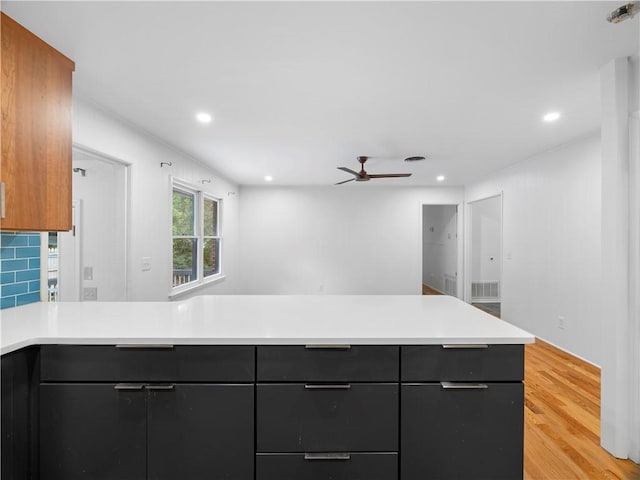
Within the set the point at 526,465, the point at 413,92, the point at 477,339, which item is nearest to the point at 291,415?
the point at 477,339

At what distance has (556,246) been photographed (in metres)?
3.84

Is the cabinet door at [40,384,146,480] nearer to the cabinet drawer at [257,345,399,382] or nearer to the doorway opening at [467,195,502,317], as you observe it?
the cabinet drawer at [257,345,399,382]

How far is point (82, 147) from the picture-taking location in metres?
2.46

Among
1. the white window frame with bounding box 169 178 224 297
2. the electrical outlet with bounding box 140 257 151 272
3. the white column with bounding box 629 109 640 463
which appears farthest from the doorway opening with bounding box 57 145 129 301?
the white column with bounding box 629 109 640 463

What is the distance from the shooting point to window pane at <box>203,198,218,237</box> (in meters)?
5.10

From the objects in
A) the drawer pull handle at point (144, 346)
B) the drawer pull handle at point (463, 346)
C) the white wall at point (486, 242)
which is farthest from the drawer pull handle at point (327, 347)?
the white wall at point (486, 242)

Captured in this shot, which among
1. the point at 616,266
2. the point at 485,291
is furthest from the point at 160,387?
the point at 485,291

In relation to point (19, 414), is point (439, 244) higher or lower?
higher

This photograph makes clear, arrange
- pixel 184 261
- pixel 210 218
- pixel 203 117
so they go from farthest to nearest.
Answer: pixel 210 218 → pixel 184 261 → pixel 203 117

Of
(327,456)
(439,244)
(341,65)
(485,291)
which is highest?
(341,65)

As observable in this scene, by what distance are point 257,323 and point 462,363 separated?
912 mm

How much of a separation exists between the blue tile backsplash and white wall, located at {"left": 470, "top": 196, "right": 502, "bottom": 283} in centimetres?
677

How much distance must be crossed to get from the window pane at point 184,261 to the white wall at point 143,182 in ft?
0.95

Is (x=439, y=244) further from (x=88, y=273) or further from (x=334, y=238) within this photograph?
(x=88, y=273)
